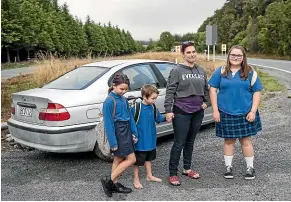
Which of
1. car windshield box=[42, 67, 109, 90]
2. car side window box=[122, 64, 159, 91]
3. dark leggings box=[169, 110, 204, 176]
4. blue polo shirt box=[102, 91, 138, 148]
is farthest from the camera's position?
car side window box=[122, 64, 159, 91]

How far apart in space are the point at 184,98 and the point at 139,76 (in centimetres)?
170

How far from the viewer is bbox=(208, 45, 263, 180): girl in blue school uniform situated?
4262mm

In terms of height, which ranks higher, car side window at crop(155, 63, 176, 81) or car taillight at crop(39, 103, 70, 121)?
car side window at crop(155, 63, 176, 81)

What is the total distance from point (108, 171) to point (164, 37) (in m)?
69.7

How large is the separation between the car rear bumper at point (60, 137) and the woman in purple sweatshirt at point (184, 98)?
126 centimetres

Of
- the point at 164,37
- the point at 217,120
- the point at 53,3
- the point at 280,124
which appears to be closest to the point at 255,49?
the point at 164,37

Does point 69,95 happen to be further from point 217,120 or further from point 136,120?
point 217,120

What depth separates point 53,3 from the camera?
55.8 metres

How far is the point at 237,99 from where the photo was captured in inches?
168

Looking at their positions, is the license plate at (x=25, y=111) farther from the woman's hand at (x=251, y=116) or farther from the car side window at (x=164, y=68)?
the woman's hand at (x=251, y=116)

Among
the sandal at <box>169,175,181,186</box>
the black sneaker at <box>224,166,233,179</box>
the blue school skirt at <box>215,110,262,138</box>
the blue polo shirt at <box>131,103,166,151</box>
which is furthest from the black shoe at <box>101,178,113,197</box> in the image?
the blue school skirt at <box>215,110,262,138</box>

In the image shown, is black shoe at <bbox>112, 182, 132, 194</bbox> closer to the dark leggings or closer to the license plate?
the dark leggings

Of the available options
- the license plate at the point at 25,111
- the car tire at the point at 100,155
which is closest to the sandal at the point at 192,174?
the car tire at the point at 100,155

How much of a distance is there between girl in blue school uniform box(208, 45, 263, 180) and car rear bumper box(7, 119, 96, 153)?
1692 millimetres
